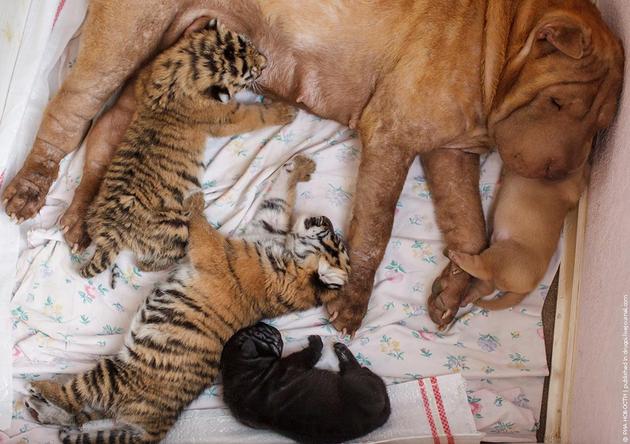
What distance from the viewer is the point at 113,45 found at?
9.59ft

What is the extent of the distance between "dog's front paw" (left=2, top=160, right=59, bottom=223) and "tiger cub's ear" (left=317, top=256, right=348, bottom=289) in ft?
4.24

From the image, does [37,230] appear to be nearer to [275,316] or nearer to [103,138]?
[103,138]

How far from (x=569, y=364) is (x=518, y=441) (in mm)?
411

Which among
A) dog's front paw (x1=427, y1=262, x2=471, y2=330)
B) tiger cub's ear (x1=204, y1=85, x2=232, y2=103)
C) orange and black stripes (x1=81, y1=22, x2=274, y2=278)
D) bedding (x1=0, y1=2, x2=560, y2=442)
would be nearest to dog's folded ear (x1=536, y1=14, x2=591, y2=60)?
bedding (x1=0, y1=2, x2=560, y2=442)

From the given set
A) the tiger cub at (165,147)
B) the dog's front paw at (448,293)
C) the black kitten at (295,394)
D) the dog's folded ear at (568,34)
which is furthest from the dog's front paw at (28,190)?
the dog's folded ear at (568,34)

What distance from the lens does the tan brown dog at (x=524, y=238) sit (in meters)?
2.98

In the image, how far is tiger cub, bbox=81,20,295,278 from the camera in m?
2.83

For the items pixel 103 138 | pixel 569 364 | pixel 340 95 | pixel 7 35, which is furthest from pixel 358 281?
pixel 7 35

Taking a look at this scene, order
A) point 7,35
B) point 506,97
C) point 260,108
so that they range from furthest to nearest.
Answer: point 260,108
point 7,35
point 506,97

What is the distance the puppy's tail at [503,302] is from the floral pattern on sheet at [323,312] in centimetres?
5

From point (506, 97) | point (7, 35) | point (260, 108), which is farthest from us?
point (260, 108)

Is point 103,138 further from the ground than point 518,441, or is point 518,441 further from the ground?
point 103,138

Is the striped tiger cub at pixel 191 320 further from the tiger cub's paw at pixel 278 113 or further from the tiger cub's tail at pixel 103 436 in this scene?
the tiger cub's paw at pixel 278 113

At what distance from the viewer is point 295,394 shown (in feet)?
9.44
